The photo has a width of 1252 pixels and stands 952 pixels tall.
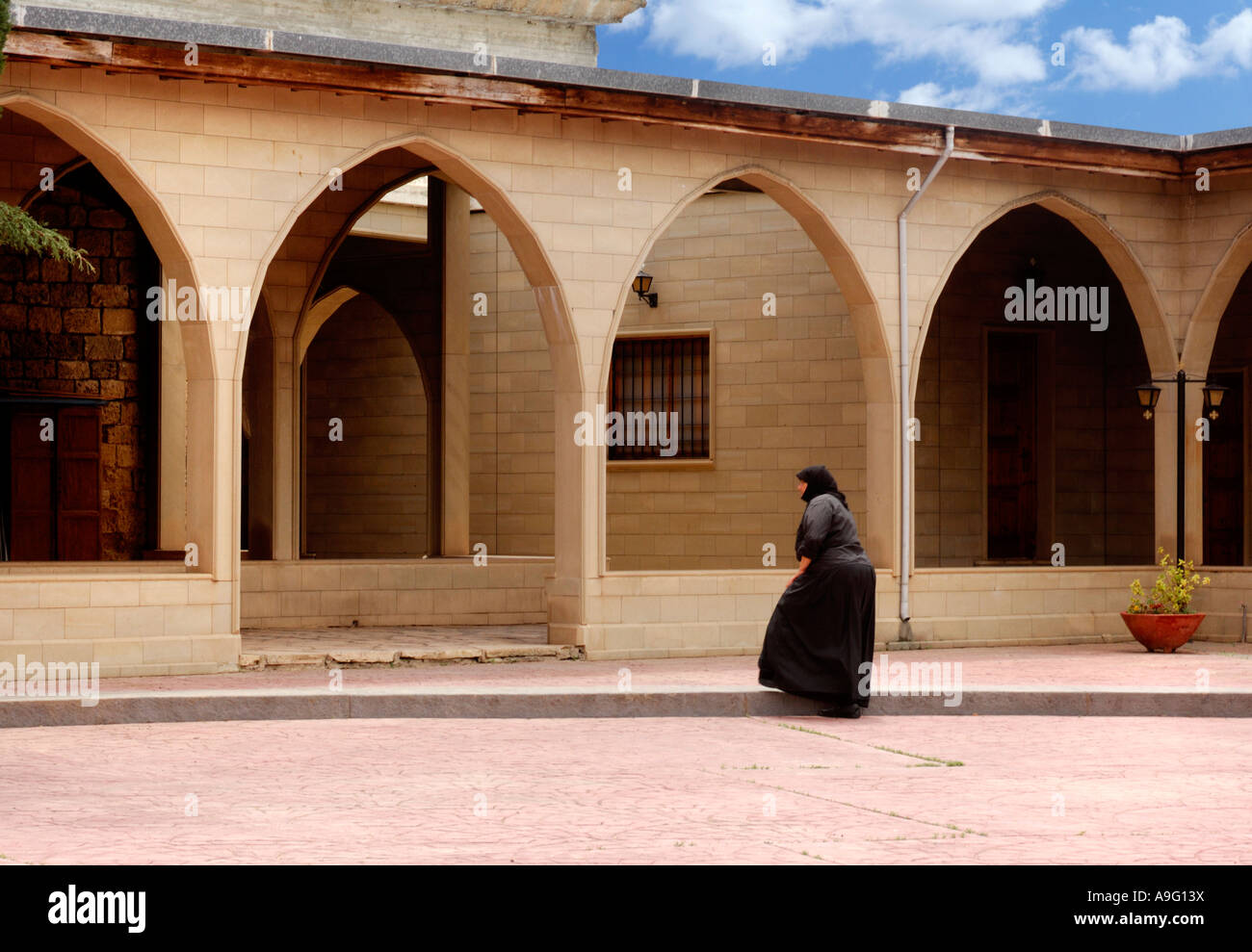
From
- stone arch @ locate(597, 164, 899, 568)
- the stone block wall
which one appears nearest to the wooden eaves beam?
stone arch @ locate(597, 164, 899, 568)

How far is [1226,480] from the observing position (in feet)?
58.5

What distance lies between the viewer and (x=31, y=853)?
20.0 feet

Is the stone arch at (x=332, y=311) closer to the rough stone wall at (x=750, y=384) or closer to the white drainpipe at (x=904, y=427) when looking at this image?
the rough stone wall at (x=750, y=384)

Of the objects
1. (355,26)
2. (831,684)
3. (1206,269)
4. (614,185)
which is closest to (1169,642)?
(1206,269)

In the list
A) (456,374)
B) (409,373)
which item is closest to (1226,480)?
(456,374)

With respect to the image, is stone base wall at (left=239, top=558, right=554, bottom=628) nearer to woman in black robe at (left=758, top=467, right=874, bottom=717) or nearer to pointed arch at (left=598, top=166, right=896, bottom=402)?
pointed arch at (left=598, top=166, right=896, bottom=402)

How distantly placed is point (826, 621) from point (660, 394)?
28.0 ft

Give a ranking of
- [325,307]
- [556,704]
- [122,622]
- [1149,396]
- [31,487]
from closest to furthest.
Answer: [556,704], [122,622], [1149,396], [31,487], [325,307]

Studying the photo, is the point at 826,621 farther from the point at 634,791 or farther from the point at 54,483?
the point at 54,483

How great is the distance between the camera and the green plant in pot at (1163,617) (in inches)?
562

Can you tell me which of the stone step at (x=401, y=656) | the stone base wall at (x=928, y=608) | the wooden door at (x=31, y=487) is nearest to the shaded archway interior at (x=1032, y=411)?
the stone base wall at (x=928, y=608)

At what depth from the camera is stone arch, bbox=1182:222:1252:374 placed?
15.6 m

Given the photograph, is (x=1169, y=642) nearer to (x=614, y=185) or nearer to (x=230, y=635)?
(x=614, y=185)

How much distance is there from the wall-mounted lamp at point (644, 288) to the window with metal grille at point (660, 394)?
0.44 metres
